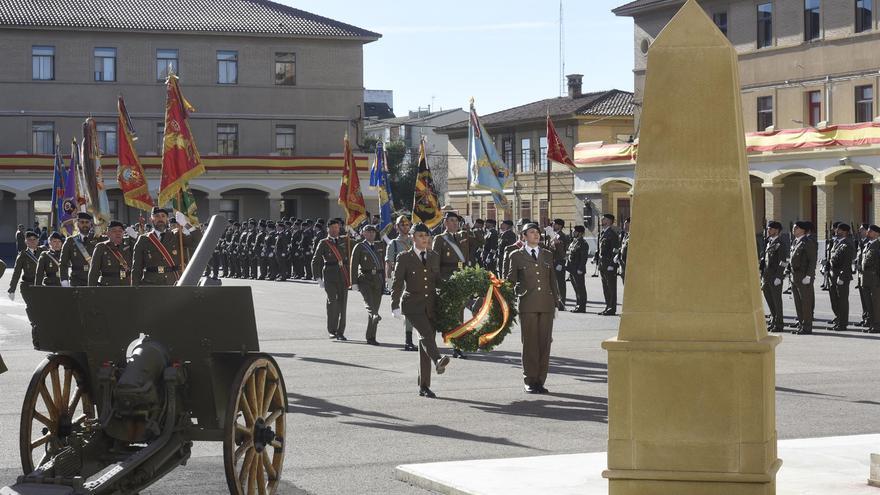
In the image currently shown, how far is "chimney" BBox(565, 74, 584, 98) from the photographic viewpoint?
70.7 m

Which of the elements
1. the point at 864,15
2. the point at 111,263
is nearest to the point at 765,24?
the point at 864,15

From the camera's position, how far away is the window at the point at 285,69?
209 ft

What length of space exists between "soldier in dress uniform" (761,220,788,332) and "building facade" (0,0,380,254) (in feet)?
136

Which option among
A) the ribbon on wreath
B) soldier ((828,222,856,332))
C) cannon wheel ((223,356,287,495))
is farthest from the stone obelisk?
soldier ((828,222,856,332))

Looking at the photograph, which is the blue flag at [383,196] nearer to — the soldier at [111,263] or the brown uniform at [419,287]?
the soldier at [111,263]

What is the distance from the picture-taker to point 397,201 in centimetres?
8031

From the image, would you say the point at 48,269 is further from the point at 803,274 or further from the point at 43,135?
the point at 43,135

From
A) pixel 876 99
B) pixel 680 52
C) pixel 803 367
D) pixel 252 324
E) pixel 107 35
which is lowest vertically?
pixel 803 367

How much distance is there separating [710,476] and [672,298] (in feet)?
3.30

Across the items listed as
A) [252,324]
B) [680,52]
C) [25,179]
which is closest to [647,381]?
[680,52]

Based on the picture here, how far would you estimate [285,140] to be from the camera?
63625 millimetres

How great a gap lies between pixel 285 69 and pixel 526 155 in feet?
44.4

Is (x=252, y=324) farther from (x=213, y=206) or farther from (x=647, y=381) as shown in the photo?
(x=213, y=206)

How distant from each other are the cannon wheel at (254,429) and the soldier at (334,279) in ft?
39.7
